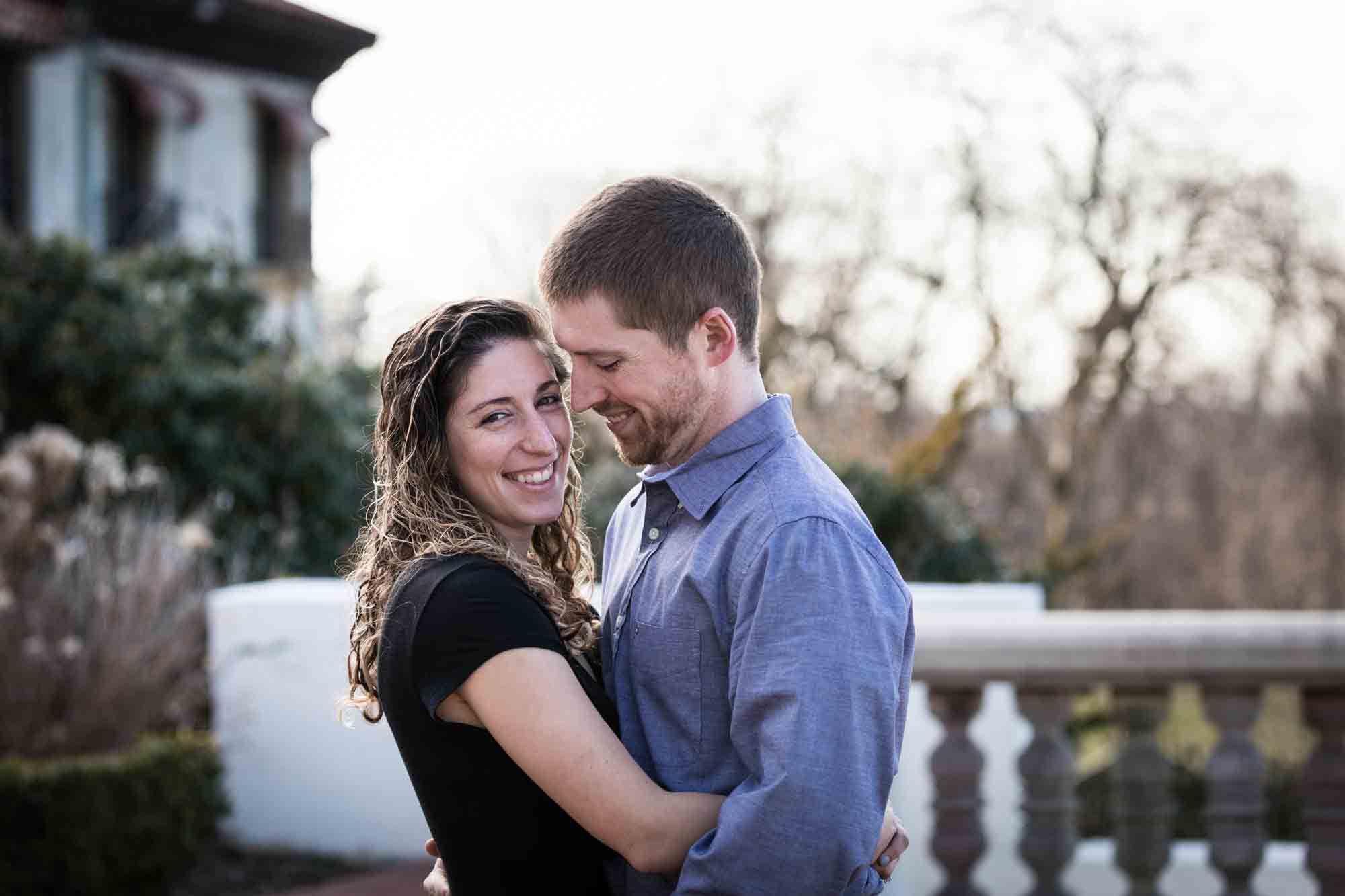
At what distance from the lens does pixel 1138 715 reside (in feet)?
12.6

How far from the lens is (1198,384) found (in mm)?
17719

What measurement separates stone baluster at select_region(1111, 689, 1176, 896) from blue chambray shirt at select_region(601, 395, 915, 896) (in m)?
1.77

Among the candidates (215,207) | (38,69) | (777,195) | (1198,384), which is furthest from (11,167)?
(1198,384)

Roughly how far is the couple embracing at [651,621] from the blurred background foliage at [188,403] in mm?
6470

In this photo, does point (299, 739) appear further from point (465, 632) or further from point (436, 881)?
point (465, 632)

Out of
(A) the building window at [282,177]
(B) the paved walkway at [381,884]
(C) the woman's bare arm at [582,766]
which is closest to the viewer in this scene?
(C) the woman's bare arm at [582,766]

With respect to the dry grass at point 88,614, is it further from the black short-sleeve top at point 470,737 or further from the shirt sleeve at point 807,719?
the shirt sleeve at point 807,719

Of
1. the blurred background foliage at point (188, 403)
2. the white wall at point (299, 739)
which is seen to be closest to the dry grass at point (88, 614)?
the white wall at point (299, 739)

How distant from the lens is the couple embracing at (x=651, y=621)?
195cm

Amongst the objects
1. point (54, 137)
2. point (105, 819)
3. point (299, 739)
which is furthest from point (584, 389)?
point (54, 137)

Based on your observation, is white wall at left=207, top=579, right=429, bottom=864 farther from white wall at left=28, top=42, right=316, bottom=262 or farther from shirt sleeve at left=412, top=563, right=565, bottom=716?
white wall at left=28, top=42, right=316, bottom=262

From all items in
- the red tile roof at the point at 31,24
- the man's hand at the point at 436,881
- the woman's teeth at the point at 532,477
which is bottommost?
the man's hand at the point at 436,881

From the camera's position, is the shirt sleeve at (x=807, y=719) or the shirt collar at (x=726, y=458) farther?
the shirt collar at (x=726, y=458)

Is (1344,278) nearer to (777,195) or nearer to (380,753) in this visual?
(777,195)
